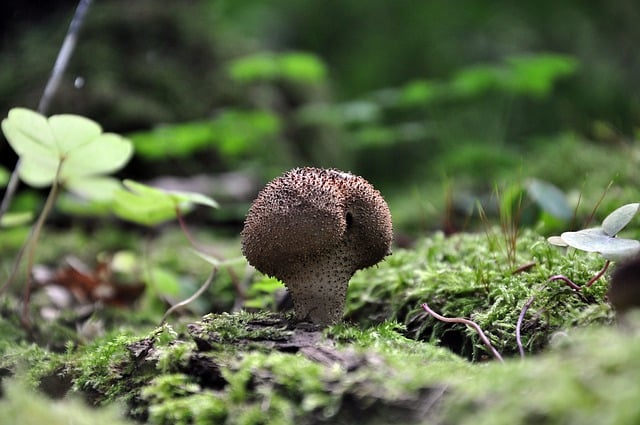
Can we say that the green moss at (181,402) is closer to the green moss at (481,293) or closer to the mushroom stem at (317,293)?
the mushroom stem at (317,293)

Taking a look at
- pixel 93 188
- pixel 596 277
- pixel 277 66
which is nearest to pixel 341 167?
pixel 277 66

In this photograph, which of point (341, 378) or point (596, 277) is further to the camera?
point (596, 277)

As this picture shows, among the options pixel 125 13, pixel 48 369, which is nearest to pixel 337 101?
pixel 125 13

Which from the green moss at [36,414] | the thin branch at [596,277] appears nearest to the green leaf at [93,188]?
the green moss at [36,414]

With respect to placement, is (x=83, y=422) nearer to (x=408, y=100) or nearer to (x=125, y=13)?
(x=408, y=100)

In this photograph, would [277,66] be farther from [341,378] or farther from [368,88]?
[341,378]

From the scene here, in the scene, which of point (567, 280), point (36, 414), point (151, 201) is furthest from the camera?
point (151, 201)

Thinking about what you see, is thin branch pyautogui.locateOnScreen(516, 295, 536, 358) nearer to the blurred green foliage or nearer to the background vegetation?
the background vegetation
